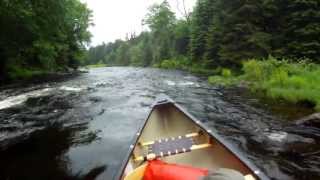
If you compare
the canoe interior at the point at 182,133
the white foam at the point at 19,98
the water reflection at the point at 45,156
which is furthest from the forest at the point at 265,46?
the white foam at the point at 19,98

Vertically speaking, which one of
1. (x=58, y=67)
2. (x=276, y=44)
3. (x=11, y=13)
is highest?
(x=11, y=13)

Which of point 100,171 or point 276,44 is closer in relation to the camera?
point 100,171

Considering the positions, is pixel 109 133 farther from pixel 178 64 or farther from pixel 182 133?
pixel 178 64

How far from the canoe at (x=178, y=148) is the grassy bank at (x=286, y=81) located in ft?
17.3

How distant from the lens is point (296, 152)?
25.5 feet

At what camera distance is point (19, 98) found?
16.9 metres

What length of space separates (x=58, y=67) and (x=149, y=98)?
97.6 feet

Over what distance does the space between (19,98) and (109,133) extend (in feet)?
28.2

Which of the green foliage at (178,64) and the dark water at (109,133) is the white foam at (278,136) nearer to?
the dark water at (109,133)

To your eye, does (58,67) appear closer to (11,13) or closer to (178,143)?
(11,13)

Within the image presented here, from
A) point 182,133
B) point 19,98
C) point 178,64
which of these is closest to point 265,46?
point 19,98

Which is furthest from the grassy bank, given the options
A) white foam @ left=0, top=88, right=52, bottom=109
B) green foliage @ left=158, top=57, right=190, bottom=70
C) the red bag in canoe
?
green foliage @ left=158, top=57, right=190, bottom=70

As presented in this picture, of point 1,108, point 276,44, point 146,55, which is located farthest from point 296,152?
point 146,55

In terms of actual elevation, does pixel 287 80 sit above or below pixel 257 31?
below
